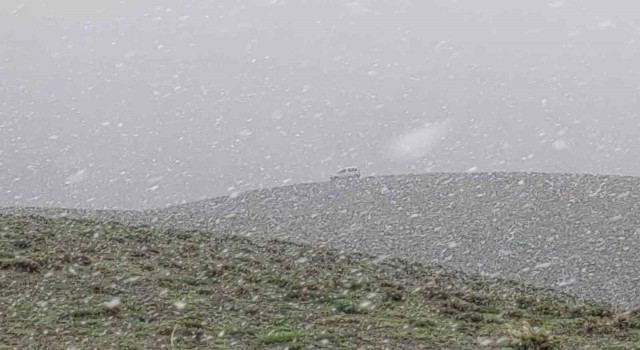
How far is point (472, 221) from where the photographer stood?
1997cm

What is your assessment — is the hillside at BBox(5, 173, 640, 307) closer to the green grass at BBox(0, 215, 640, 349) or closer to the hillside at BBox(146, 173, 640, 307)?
the hillside at BBox(146, 173, 640, 307)

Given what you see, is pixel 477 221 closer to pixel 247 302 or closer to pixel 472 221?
pixel 472 221

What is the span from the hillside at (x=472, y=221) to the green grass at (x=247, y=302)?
3597 millimetres

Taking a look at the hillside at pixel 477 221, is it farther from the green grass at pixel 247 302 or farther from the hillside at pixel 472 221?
the green grass at pixel 247 302

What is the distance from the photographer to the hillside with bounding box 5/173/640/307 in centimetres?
1666

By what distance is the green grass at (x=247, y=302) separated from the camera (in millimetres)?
7586

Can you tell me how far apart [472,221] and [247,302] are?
38.1 ft

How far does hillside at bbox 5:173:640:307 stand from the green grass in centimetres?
360

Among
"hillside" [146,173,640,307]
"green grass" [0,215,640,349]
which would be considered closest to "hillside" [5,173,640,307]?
"hillside" [146,173,640,307]

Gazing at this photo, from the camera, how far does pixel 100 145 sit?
46406 millimetres

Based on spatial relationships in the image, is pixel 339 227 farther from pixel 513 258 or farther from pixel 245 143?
pixel 245 143

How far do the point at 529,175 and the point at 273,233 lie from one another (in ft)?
26.2

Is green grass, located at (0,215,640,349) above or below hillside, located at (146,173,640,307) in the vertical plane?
above

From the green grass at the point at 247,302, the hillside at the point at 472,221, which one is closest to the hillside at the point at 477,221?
the hillside at the point at 472,221
